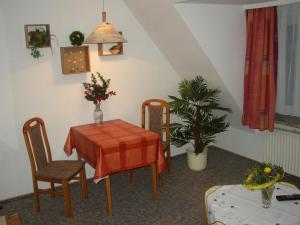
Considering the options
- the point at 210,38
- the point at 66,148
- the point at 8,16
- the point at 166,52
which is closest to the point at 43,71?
the point at 8,16

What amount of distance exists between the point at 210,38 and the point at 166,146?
1411mm

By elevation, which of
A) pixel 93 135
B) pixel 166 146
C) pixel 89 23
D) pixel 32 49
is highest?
pixel 89 23

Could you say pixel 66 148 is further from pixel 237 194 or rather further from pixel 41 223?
pixel 237 194

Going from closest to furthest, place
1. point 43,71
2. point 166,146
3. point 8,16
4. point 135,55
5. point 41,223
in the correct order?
1. point 41,223
2. point 8,16
3. point 43,71
4. point 166,146
5. point 135,55

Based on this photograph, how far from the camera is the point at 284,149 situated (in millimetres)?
3885

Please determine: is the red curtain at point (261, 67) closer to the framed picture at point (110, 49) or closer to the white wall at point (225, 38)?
the white wall at point (225, 38)

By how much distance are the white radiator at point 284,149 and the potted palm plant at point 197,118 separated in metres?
0.60

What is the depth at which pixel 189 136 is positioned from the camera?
4254mm

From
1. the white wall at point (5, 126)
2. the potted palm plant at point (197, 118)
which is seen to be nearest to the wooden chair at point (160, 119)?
the potted palm plant at point (197, 118)

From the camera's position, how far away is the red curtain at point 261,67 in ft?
11.9

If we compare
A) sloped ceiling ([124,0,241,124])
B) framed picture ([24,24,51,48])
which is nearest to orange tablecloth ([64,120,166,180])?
framed picture ([24,24,51,48])

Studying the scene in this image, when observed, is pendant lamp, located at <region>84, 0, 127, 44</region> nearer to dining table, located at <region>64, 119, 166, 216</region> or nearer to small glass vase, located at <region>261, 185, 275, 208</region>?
dining table, located at <region>64, 119, 166, 216</region>

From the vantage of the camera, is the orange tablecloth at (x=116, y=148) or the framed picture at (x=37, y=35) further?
the framed picture at (x=37, y=35)

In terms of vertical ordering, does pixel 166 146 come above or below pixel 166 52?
below
